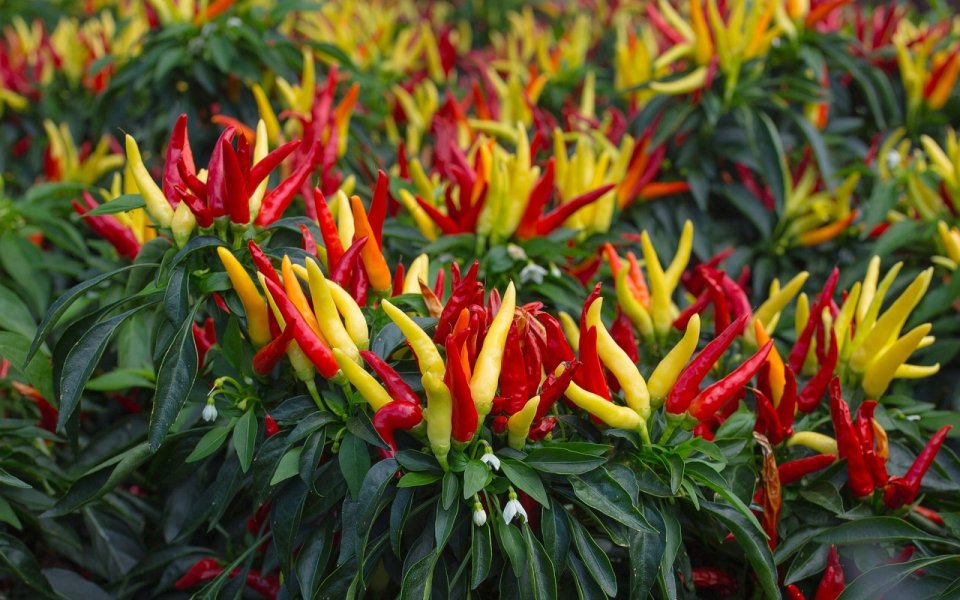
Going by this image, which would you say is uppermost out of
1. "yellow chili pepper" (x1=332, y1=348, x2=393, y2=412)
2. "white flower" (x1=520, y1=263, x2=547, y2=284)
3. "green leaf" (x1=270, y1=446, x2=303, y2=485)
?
"yellow chili pepper" (x1=332, y1=348, x2=393, y2=412)

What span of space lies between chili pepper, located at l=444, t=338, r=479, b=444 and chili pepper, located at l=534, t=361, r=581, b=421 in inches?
5.3

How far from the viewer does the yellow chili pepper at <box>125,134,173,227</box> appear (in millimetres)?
1695

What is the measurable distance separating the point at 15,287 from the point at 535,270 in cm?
146

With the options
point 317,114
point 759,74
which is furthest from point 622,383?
point 759,74

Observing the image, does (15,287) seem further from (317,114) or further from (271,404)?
(271,404)

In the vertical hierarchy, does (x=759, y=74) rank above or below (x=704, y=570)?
above

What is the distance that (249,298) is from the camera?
1626mm

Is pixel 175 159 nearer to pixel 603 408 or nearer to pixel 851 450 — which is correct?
pixel 603 408

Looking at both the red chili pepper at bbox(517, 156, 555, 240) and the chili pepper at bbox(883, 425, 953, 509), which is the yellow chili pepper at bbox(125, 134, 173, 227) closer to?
the red chili pepper at bbox(517, 156, 555, 240)

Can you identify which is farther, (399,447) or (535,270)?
(535,270)

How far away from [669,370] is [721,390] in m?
0.10

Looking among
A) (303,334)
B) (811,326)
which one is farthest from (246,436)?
(811,326)

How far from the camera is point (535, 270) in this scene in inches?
85.7

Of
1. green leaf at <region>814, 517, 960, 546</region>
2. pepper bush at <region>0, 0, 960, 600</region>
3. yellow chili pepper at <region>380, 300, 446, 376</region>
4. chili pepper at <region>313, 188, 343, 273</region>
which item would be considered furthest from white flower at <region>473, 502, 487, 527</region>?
green leaf at <region>814, 517, 960, 546</region>
